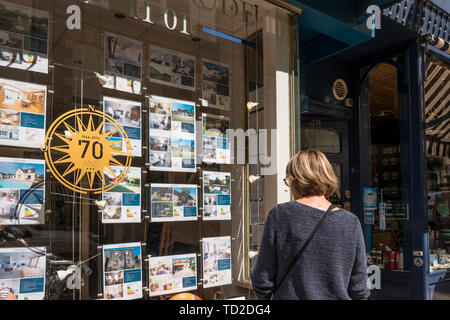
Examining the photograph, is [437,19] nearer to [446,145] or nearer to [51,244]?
[446,145]

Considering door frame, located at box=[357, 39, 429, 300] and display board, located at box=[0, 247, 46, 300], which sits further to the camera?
door frame, located at box=[357, 39, 429, 300]

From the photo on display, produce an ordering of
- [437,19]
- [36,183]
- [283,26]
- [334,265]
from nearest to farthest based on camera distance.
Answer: [334,265] < [36,183] < [283,26] < [437,19]

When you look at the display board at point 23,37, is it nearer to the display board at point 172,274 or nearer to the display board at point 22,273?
the display board at point 22,273

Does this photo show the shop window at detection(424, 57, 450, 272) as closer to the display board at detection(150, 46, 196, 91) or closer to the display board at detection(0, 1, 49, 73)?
the display board at detection(150, 46, 196, 91)

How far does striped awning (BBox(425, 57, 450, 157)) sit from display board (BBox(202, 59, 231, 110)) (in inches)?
126

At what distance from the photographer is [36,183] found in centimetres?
238

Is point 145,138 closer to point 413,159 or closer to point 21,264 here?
point 21,264

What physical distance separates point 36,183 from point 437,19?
560 centimetres

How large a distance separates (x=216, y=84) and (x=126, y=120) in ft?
3.08

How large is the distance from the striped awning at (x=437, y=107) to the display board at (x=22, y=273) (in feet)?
16.1

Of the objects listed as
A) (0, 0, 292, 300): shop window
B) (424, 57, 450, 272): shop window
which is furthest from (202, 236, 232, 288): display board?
(424, 57, 450, 272): shop window

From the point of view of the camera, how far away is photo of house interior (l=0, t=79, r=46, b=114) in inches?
91.6

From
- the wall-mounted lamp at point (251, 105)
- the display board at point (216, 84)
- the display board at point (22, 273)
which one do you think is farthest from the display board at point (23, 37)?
the wall-mounted lamp at point (251, 105)
